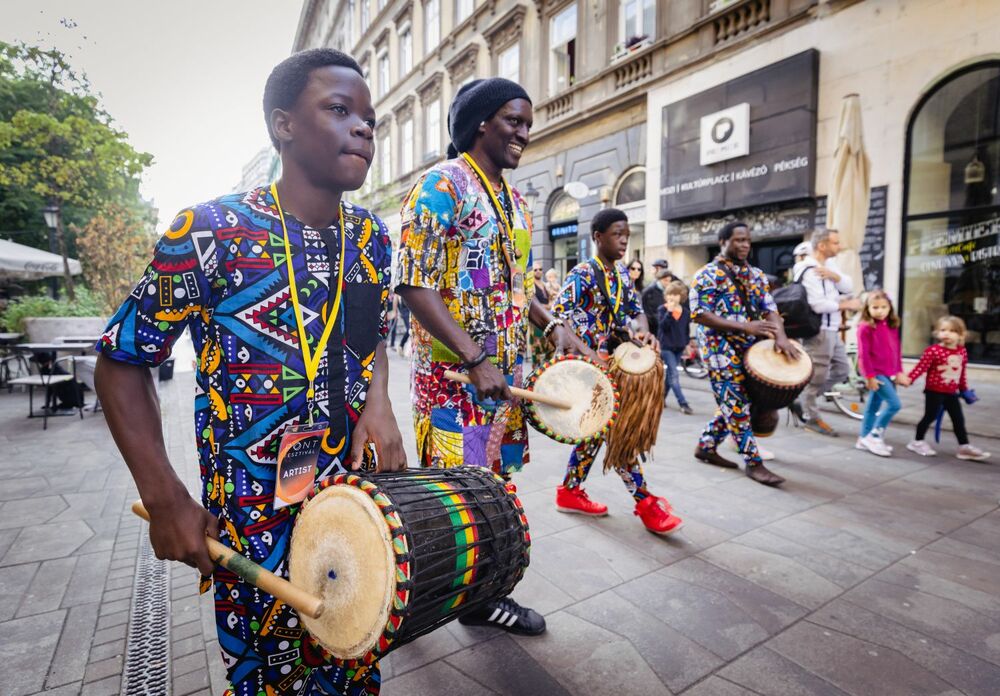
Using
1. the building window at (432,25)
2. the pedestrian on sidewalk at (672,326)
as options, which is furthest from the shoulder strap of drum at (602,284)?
the building window at (432,25)

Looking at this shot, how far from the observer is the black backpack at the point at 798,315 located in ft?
20.4

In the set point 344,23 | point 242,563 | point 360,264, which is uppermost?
point 344,23

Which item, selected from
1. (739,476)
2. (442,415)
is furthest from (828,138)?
(442,415)

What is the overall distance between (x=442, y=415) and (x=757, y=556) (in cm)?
216

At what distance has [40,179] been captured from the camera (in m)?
17.3

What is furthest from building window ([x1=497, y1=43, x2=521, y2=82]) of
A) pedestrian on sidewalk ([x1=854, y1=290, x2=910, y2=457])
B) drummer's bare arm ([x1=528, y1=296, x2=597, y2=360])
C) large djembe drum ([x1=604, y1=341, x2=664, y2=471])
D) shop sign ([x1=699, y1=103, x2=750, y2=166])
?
drummer's bare arm ([x1=528, y1=296, x2=597, y2=360])

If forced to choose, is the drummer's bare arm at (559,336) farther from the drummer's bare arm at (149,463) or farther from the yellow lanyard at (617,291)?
the drummer's bare arm at (149,463)

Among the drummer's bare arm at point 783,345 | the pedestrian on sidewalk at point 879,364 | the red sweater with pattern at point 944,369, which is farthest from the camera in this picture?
the pedestrian on sidewalk at point 879,364

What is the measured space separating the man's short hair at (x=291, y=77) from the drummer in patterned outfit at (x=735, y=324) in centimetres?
379

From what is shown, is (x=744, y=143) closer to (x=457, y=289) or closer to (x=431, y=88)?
(x=457, y=289)

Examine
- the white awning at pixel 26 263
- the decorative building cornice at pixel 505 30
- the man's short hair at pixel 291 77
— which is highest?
the decorative building cornice at pixel 505 30

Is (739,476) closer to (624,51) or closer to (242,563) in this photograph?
(242,563)

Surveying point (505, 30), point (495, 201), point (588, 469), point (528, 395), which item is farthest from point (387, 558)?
point (505, 30)

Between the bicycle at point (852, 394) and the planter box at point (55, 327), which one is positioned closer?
the bicycle at point (852, 394)
